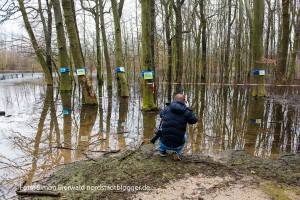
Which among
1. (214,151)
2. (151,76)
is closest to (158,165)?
(214,151)

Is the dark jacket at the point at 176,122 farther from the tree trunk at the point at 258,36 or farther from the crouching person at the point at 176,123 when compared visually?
the tree trunk at the point at 258,36

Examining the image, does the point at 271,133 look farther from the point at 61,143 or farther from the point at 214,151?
the point at 61,143

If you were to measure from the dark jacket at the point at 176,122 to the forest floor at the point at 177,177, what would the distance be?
1.26 ft

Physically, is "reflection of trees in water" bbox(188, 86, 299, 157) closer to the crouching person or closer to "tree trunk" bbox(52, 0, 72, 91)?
the crouching person

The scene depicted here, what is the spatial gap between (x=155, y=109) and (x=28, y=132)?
175 inches

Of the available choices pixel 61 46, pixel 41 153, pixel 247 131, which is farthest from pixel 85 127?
pixel 61 46

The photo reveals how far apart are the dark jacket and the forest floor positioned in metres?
0.38

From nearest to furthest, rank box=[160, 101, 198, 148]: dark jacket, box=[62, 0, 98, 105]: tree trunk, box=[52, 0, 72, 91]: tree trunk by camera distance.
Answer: box=[160, 101, 198, 148]: dark jacket < box=[62, 0, 98, 105]: tree trunk < box=[52, 0, 72, 91]: tree trunk

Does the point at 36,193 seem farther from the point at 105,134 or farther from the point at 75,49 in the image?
the point at 75,49

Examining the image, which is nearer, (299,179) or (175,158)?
(299,179)

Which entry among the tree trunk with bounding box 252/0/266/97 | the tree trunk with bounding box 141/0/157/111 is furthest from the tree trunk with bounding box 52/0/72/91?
the tree trunk with bounding box 252/0/266/97

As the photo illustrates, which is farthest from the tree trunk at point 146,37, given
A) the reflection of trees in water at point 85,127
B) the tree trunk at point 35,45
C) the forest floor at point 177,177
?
the tree trunk at point 35,45

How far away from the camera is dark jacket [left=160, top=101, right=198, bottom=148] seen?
4.10 m

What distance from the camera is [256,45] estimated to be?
1240cm
